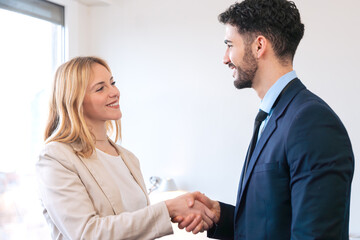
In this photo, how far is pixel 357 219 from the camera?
302 centimetres

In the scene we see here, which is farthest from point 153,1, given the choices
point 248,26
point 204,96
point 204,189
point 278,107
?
point 278,107

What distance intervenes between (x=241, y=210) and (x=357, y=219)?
5.84ft

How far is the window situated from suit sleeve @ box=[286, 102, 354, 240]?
6.53ft

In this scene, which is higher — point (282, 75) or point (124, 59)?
point (124, 59)

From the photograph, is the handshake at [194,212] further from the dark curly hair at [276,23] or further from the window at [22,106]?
the window at [22,106]

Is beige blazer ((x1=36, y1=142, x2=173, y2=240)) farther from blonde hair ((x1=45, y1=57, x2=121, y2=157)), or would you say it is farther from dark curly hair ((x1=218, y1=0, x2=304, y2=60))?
dark curly hair ((x1=218, y1=0, x2=304, y2=60))

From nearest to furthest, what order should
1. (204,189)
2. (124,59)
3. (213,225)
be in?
1. (213,225)
2. (204,189)
3. (124,59)

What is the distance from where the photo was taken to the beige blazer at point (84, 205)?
66.3 inches

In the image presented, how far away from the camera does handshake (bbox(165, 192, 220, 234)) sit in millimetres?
1926

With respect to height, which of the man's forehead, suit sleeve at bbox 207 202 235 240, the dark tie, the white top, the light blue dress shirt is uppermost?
the man's forehead

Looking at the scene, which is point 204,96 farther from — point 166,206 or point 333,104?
point 166,206

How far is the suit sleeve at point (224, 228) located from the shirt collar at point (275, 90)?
0.69 meters

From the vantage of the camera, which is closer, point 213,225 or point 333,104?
point 213,225

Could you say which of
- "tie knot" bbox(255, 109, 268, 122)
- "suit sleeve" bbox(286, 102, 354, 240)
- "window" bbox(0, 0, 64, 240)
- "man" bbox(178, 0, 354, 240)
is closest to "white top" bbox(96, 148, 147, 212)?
"man" bbox(178, 0, 354, 240)
